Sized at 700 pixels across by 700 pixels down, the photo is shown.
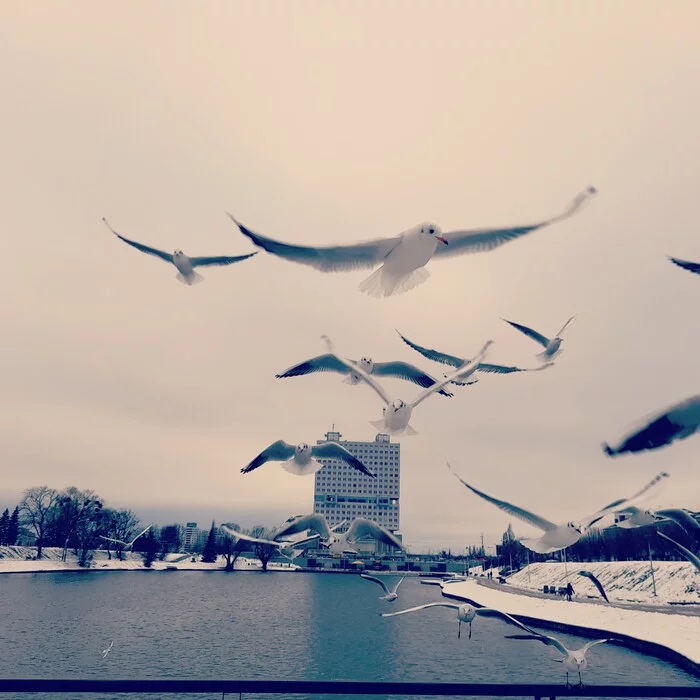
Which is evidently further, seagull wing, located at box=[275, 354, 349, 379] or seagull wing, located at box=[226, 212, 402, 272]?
seagull wing, located at box=[275, 354, 349, 379]

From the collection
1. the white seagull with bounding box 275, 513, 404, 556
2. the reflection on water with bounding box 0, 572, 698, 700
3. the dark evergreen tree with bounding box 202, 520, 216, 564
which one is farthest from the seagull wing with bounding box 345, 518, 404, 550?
the dark evergreen tree with bounding box 202, 520, 216, 564

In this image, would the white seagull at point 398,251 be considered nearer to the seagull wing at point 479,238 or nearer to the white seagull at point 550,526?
the seagull wing at point 479,238

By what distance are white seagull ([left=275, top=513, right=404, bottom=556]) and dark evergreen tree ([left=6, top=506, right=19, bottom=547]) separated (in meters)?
84.7

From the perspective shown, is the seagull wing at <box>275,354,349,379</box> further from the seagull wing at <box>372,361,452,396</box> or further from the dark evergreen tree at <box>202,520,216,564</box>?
the dark evergreen tree at <box>202,520,216,564</box>

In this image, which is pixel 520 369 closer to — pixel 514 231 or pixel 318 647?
pixel 514 231

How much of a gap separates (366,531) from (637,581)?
5209 centimetres

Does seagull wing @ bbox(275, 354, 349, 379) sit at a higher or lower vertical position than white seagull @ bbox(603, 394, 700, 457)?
higher

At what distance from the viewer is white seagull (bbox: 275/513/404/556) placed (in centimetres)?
529

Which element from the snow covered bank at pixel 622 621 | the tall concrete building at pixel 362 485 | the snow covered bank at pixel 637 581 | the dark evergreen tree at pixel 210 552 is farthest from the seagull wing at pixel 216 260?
the dark evergreen tree at pixel 210 552

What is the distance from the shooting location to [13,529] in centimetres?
7656

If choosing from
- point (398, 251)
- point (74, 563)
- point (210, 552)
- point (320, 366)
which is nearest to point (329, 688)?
point (398, 251)

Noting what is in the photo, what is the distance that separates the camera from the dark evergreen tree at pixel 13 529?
7594 cm

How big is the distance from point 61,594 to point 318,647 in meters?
26.5

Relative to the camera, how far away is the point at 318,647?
21.7 m
